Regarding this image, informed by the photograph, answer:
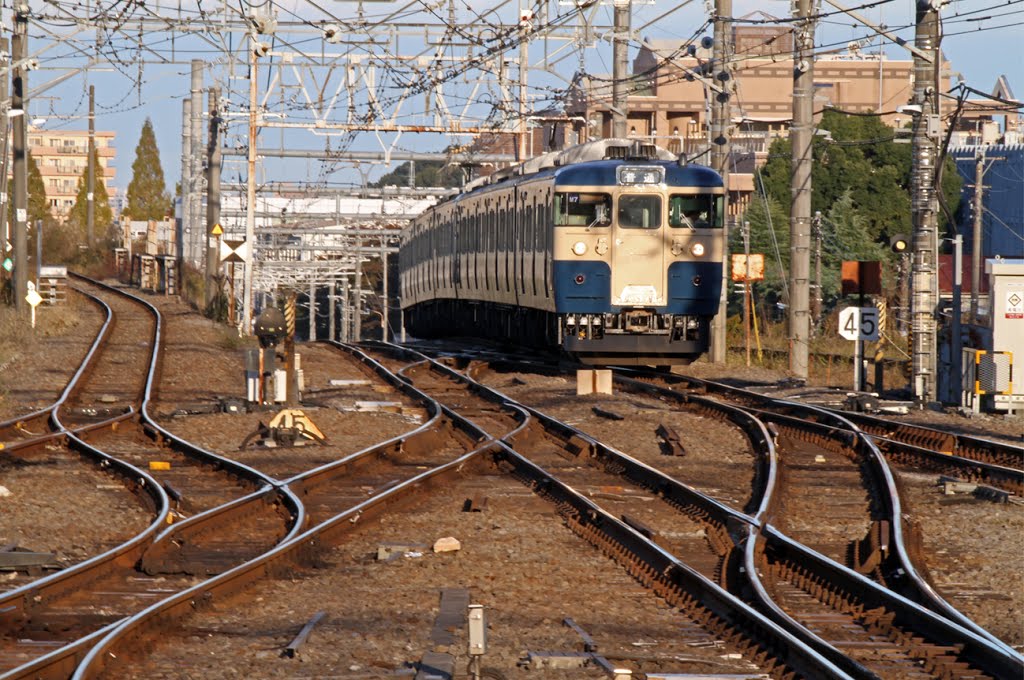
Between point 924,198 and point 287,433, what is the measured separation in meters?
9.58

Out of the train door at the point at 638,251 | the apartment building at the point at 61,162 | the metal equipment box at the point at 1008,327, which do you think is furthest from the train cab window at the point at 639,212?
the apartment building at the point at 61,162

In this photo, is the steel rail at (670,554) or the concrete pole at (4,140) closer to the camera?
the steel rail at (670,554)

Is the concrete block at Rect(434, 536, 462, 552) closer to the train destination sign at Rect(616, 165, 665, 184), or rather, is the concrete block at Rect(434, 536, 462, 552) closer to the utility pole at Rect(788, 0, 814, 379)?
the train destination sign at Rect(616, 165, 665, 184)

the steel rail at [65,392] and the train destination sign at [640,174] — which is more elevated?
the train destination sign at [640,174]

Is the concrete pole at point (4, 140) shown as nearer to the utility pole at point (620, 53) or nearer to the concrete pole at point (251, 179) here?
the concrete pole at point (251, 179)

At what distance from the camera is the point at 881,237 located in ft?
218

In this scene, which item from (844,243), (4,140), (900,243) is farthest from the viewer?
(844,243)

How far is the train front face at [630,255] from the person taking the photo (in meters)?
22.4

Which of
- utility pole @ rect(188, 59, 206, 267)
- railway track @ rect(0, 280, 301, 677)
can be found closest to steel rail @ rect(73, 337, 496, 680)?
railway track @ rect(0, 280, 301, 677)

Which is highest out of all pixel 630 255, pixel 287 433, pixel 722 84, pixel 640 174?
pixel 722 84

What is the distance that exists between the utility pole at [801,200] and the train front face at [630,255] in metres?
2.30

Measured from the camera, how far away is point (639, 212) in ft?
74.0

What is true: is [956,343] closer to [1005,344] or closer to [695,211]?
[1005,344]

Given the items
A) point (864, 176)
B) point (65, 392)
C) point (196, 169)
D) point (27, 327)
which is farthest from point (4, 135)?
point (864, 176)
